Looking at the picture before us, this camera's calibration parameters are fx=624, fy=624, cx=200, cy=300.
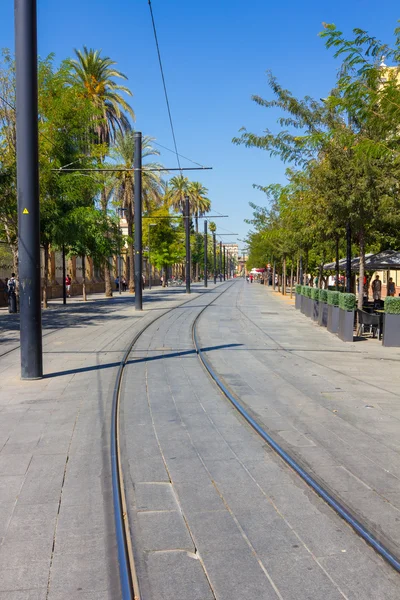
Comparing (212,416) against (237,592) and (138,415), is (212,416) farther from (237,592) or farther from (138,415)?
(237,592)

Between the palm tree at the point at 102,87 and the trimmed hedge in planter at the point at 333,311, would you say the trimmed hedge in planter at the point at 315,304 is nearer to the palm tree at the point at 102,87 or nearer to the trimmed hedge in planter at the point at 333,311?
the trimmed hedge in planter at the point at 333,311

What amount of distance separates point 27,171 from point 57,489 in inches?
223

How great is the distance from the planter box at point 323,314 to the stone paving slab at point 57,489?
35.2ft

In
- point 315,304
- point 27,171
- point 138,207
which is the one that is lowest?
point 315,304

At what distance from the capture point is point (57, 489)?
4.93 m

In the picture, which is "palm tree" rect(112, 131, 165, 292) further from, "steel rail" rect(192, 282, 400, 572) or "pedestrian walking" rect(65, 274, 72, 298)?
"steel rail" rect(192, 282, 400, 572)

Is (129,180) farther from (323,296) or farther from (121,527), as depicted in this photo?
(121,527)

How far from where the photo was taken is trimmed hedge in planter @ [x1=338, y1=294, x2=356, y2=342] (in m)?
15.6

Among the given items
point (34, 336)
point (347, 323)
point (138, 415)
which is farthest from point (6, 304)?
point (138, 415)

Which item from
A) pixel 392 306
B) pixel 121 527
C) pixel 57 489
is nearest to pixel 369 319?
pixel 392 306

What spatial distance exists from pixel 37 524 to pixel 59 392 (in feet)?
15.6

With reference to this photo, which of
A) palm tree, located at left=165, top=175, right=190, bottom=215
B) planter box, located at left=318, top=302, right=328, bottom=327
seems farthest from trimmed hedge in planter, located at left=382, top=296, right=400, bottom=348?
palm tree, located at left=165, top=175, right=190, bottom=215

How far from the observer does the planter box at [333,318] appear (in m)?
17.5

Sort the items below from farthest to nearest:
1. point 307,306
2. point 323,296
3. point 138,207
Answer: point 138,207, point 307,306, point 323,296
